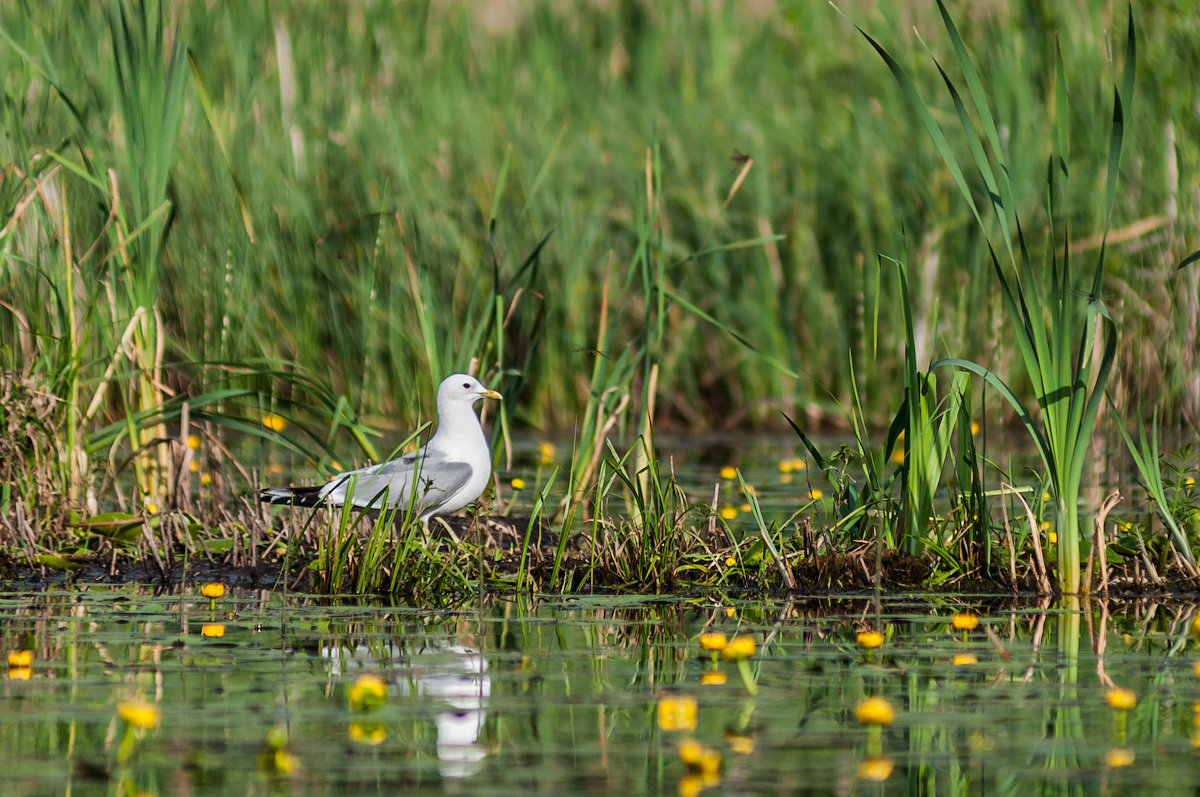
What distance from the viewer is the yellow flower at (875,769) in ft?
12.1

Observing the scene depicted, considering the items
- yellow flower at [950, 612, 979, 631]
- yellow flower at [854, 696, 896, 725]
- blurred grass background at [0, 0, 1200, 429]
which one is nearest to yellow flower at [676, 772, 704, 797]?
yellow flower at [854, 696, 896, 725]

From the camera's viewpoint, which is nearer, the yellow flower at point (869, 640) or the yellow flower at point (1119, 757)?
the yellow flower at point (1119, 757)

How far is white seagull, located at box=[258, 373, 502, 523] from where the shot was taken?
22.8 ft

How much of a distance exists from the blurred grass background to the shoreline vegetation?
3 cm

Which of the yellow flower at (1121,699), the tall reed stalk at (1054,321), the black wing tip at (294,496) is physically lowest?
the yellow flower at (1121,699)

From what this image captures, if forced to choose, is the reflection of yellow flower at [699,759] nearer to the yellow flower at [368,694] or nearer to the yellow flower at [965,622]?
the yellow flower at [368,694]

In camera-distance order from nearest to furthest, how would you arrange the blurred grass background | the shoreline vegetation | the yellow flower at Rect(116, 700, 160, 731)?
the yellow flower at Rect(116, 700, 160, 731) → the shoreline vegetation → the blurred grass background

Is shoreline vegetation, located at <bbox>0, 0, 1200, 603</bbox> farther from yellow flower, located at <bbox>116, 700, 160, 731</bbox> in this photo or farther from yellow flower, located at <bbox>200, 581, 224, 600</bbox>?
yellow flower, located at <bbox>116, 700, 160, 731</bbox>

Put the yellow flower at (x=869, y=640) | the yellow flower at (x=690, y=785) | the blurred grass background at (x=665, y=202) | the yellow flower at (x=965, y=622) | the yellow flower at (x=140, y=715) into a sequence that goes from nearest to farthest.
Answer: the yellow flower at (x=690, y=785), the yellow flower at (x=140, y=715), the yellow flower at (x=869, y=640), the yellow flower at (x=965, y=622), the blurred grass background at (x=665, y=202)

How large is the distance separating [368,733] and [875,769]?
1142mm

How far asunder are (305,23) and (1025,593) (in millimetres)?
9341

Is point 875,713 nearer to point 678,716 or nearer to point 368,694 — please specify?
point 678,716

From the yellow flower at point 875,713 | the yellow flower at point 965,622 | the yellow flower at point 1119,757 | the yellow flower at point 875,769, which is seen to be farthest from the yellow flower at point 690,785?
the yellow flower at point 965,622

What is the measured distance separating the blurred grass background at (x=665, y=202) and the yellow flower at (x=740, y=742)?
21.7 ft
